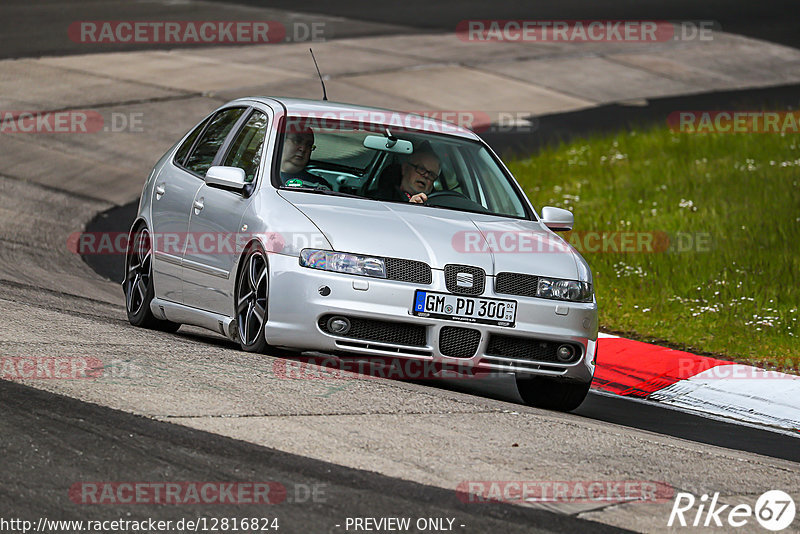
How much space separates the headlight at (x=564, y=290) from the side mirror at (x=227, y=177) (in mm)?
1858

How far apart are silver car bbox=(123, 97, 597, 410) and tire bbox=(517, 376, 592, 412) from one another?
0.01 meters

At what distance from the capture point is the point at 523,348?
314 inches

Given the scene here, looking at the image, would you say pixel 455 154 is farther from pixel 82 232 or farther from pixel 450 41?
pixel 450 41

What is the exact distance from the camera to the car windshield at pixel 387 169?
8.72 meters

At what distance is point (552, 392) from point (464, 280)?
4.03ft

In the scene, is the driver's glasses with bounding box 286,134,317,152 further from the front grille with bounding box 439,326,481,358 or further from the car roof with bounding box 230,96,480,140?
the front grille with bounding box 439,326,481,358

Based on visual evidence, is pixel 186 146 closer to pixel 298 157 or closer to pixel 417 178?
pixel 298 157

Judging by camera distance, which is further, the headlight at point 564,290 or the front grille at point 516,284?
the headlight at point 564,290

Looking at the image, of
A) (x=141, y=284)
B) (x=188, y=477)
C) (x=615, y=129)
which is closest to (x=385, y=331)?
(x=188, y=477)

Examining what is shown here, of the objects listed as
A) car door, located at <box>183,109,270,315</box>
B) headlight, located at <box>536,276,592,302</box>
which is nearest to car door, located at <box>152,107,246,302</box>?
car door, located at <box>183,109,270,315</box>

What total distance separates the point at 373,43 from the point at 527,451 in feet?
71.0

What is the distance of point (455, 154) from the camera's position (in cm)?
930

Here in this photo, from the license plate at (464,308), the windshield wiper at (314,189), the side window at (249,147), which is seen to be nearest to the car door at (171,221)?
the side window at (249,147)

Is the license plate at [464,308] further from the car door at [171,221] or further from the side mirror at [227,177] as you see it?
the car door at [171,221]
